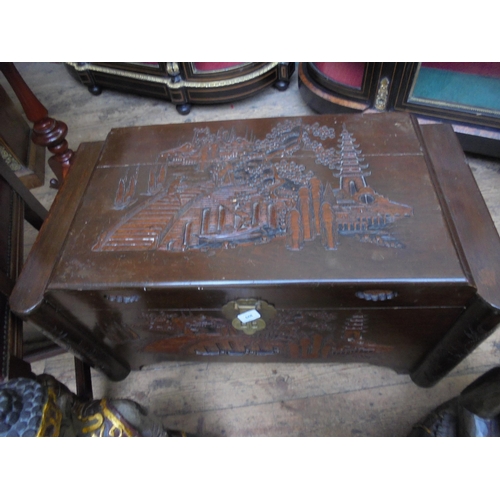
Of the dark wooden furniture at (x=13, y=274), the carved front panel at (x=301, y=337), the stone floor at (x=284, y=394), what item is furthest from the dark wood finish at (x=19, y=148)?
the carved front panel at (x=301, y=337)

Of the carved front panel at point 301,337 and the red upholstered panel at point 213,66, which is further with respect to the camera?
the red upholstered panel at point 213,66

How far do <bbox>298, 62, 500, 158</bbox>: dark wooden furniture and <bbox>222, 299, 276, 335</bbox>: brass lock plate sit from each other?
122 cm

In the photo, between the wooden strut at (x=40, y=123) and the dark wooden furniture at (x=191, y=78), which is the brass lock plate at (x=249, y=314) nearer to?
the wooden strut at (x=40, y=123)

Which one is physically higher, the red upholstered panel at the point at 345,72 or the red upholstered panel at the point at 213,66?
the red upholstered panel at the point at 345,72

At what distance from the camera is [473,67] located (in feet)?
4.65

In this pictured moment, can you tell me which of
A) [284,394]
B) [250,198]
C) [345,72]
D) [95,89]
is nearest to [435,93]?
[345,72]

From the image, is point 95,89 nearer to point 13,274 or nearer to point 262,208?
point 13,274

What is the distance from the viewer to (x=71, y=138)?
6.87 feet

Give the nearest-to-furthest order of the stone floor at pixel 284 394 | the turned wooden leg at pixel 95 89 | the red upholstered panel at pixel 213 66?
the stone floor at pixel 284 394 → the red upholstered panel at pixel 213 66 → the turned wooden leg at pixel 95 89

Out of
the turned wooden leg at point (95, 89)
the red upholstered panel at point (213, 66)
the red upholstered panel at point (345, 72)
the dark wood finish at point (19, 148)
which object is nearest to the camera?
the red upholstered panel at point (345, 72)

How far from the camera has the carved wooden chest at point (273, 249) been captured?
2.72 feet

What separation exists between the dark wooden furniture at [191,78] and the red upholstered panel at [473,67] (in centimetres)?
→ 92

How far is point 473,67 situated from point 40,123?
1784 mm

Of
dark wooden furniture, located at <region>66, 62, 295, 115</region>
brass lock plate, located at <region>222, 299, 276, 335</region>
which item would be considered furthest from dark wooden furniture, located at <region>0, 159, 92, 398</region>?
dark wooden furniture, located at <region>66, 62, 295, 115</region>
